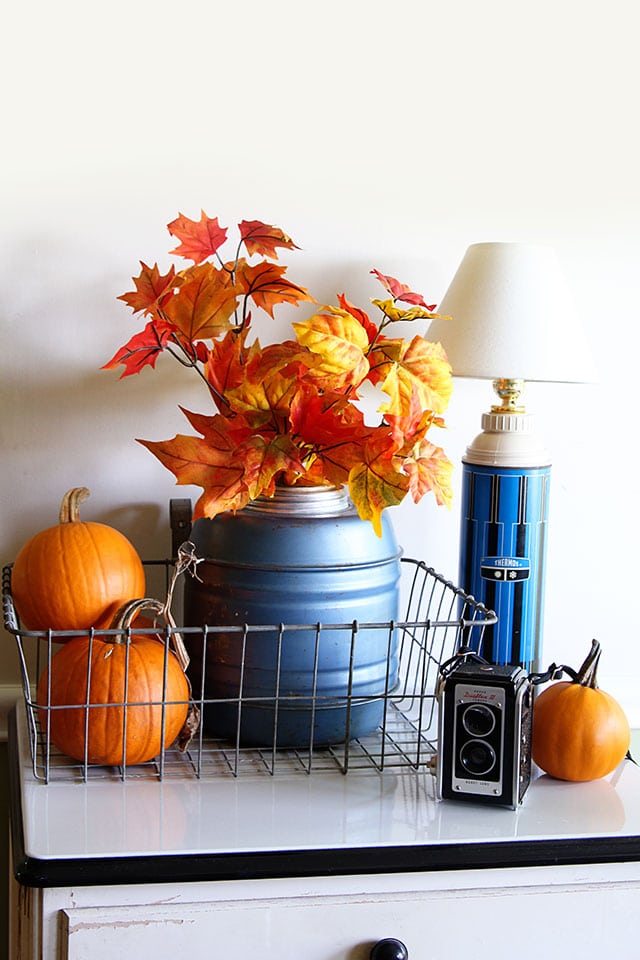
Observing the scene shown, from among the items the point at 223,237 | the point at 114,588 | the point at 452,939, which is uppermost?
the point at 223,237

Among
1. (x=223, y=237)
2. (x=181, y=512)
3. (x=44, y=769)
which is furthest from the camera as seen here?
(x=181, y=512)

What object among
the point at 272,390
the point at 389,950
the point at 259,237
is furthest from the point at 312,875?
the point at 259,237

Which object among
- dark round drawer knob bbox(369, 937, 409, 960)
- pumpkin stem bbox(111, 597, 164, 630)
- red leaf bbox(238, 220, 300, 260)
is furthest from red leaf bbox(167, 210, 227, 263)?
dark round drawer knob bbox(369, 937, 409, 960)

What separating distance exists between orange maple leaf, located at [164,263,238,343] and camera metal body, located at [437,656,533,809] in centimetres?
41

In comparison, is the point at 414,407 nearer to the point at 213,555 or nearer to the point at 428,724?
the point at 213,555

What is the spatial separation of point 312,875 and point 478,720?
199 millimetres

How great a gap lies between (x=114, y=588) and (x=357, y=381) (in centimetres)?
32

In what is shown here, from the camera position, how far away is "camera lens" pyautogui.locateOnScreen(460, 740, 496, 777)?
952mm

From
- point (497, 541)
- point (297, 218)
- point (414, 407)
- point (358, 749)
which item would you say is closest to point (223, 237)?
point (297, 218)

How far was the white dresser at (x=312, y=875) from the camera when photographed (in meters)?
0.85

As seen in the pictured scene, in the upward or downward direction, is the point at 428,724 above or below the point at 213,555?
below

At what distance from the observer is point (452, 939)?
0.90 meters

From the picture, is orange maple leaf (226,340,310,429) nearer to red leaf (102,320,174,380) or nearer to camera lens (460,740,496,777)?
red leaf (102,320,174,380)

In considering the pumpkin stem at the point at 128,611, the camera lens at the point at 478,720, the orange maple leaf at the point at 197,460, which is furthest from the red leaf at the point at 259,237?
the camera lens at the point at 478,720
